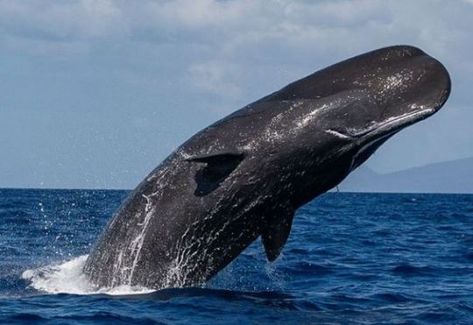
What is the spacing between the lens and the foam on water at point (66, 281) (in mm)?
14895

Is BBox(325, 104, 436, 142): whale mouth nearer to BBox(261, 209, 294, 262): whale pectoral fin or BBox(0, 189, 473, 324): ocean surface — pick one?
BBox(261, 209, 294, 262): whale pectoral fin

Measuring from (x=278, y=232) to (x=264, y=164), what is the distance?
1.06 m

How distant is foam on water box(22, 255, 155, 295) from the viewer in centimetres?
1489

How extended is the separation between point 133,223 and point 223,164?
5.72 feet

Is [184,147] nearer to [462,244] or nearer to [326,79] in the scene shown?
[326,79]

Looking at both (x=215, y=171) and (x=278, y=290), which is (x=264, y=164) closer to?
(x=215, y=171)

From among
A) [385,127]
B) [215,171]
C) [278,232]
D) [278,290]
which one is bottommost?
[278,290]

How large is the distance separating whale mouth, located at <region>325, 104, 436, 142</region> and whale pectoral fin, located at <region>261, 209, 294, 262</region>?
1409mm

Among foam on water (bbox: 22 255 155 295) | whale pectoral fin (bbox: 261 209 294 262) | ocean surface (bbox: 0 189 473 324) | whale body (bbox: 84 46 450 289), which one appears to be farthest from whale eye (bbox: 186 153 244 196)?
foam on water (bbox: 22 255 155 295)

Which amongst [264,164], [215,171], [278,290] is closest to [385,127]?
[264,164]

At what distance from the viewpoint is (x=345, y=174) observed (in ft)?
47.3

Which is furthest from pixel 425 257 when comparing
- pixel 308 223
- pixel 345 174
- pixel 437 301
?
pixel 308 223

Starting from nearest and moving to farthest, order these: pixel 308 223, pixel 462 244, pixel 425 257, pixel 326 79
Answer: pixel 326 79
pixel 425 257
pixel 462 244
pixel 308 223

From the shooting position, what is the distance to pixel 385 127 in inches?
536
